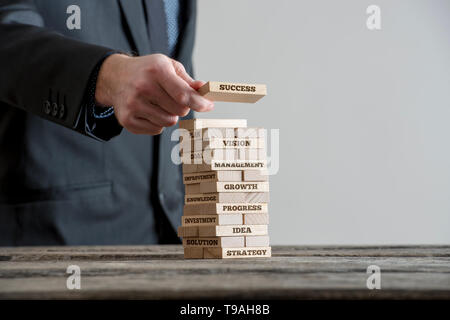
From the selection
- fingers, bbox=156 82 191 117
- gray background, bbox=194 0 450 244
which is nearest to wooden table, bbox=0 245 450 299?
fingers, bbox=156 82 191 117

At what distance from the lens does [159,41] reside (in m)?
2.35

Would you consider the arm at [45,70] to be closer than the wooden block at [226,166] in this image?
No

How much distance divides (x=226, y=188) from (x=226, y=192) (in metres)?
0.01

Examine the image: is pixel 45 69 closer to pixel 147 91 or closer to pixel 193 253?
pixel 147 91

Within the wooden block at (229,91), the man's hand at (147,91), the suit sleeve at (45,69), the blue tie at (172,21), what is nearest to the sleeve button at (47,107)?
the suit sleeve at (45,69)

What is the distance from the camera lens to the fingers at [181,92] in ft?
4.58

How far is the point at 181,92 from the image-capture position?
1.40m

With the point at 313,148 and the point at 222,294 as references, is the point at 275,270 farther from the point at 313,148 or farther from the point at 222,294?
the point at 313,148

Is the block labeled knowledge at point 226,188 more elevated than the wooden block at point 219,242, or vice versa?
the block labeled knowledge at point 226,188

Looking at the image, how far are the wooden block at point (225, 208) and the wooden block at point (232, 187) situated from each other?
4cm

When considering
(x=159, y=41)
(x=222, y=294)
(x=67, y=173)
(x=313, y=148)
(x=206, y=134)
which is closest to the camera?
(x=222, y=294)

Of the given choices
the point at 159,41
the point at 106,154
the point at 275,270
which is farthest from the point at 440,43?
the point at 275,270

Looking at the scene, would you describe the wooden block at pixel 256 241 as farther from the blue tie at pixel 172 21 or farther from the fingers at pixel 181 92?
the blue tie at pixel 172 21
